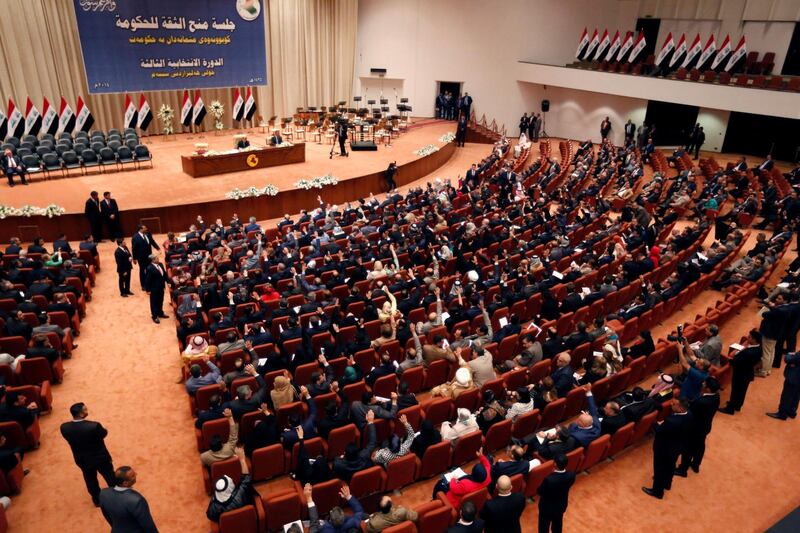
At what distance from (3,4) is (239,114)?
24.4 feet

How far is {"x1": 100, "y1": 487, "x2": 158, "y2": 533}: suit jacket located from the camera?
407cm

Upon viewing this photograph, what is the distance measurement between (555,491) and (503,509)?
2.13 ft

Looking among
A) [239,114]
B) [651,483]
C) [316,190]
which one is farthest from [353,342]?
[239,114]

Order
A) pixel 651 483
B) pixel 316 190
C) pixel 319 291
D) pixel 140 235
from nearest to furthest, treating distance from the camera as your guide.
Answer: pixel 651 483 → pixel 319 291 → pixel 140 235 → pixel 316 190

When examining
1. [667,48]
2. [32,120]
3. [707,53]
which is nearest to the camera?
[32,120]

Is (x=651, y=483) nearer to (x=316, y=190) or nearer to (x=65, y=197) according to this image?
(x=316, y=190)

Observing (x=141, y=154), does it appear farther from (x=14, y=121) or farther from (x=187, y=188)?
(x=14, y=121)

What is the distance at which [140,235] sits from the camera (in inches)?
390

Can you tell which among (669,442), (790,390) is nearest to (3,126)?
(669,442)

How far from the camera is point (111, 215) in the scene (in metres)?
12.2

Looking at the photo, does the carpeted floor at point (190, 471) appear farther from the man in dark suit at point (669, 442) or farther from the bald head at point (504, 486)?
the bald head at point (504, 486)

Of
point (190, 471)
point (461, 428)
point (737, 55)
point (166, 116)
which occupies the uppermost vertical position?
point (737, 55)

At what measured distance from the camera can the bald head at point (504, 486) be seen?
14.4ft

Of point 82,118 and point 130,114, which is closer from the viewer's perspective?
point 82,118
